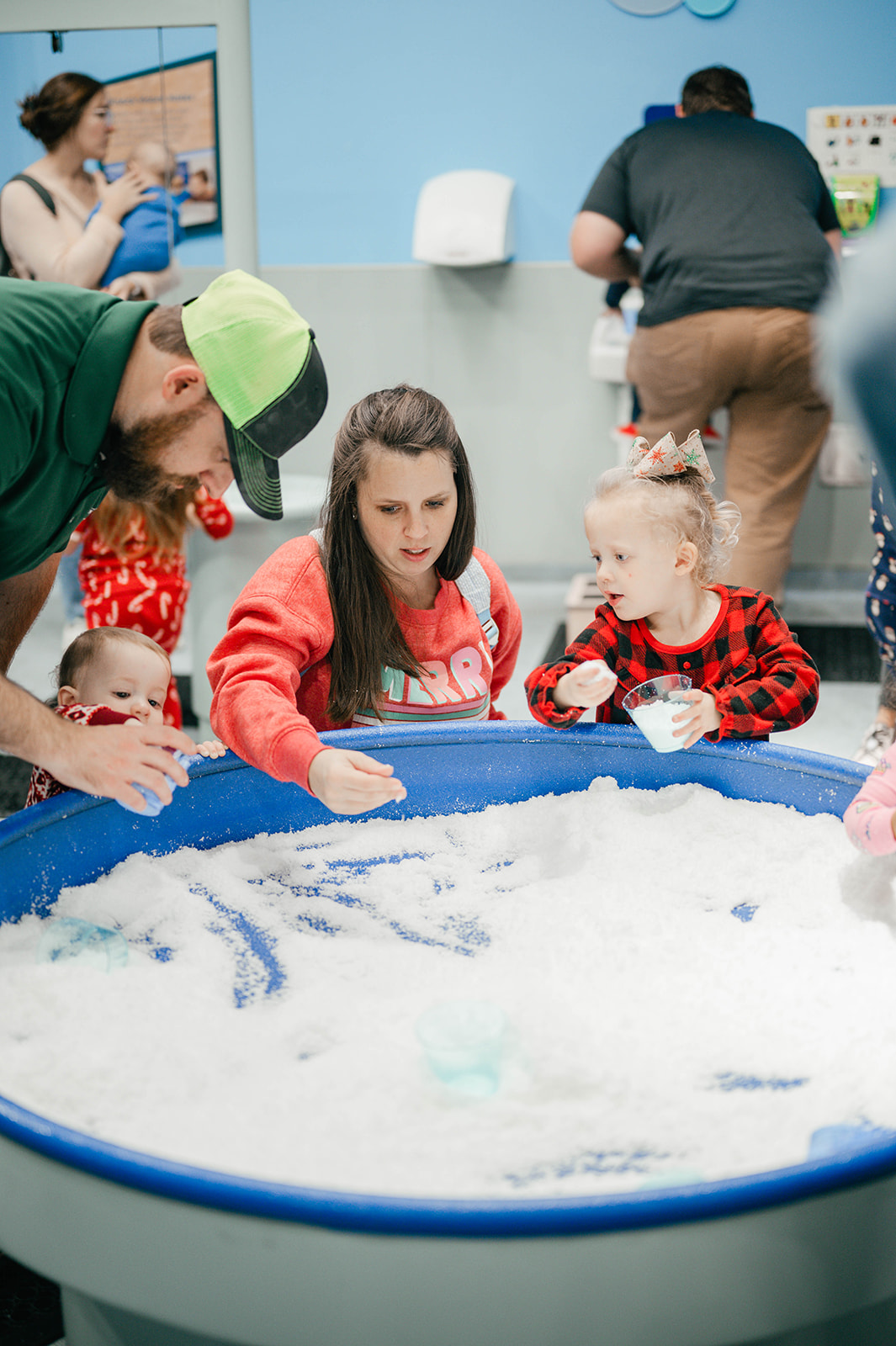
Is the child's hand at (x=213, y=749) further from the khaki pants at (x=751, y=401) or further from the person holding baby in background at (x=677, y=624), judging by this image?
the khaki pants at (x=751, y=401)

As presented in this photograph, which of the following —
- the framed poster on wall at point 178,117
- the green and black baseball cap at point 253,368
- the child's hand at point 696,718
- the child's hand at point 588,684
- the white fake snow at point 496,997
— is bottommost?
the white fake snow at point 496,997

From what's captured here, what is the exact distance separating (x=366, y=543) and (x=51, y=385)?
0.45 metres

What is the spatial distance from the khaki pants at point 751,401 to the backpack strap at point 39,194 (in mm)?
1527

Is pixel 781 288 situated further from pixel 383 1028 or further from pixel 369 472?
pixel 383 1028

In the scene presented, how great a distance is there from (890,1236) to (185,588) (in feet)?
7.14

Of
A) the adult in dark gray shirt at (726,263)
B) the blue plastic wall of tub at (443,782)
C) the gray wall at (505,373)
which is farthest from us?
the gray wall at (505,373)

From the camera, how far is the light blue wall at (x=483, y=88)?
3.86 m

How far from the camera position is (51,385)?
1.32m

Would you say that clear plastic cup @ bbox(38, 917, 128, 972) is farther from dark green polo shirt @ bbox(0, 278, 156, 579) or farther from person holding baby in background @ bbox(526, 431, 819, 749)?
person holding baby in background @ bbox(526, 431, 819, 749)

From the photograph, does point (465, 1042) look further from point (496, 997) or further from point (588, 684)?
point (588, 684)

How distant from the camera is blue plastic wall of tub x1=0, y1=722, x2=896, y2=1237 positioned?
82 centimetres

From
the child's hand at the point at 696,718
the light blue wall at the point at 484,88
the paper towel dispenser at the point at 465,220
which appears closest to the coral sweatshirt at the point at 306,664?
the child's hand at the point at 696,718

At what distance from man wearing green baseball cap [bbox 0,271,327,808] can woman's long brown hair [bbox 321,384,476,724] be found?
14 centimetres

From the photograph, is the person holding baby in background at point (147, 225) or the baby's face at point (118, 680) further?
the person holding baby in background at point (147, 225)
